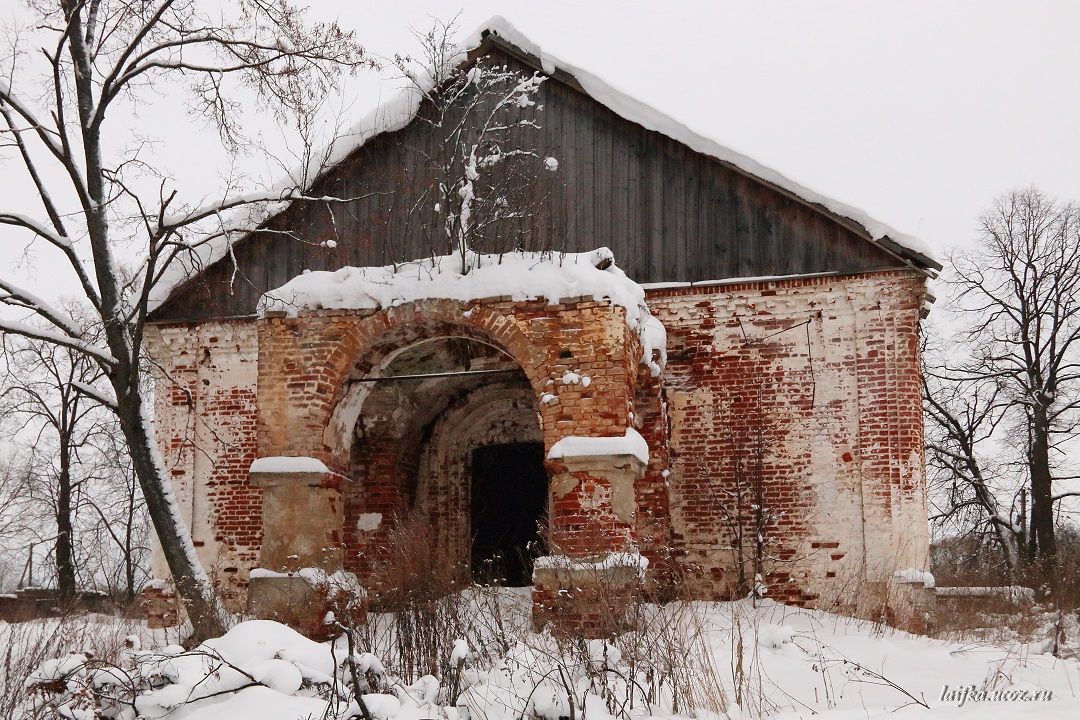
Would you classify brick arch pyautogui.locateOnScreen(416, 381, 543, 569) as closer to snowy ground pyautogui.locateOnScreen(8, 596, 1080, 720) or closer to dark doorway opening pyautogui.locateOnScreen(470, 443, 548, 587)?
dark doorway opening pyautogui.locateOnScreen(470, 443, 548, 587)

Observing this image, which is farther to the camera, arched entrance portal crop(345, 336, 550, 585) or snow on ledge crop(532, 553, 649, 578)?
arched entrance portal crop(345, 336, 550, 585)

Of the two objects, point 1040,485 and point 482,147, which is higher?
point 482,147

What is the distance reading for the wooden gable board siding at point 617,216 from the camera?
1138 centimetres

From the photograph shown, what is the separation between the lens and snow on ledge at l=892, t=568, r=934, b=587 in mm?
10367

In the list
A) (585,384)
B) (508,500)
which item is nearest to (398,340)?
(585,384)

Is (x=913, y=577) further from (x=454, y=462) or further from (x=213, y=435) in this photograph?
(x=213, y=435)

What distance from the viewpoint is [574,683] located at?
5324 mm

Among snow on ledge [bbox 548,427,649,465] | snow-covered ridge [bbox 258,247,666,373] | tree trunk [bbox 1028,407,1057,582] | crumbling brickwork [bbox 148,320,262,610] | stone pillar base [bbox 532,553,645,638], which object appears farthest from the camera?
tree trunk [bbox 1028,407,1057,582]

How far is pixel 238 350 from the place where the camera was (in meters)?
12.9

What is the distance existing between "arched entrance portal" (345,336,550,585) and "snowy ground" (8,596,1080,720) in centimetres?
443

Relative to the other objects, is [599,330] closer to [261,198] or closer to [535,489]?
[261,198]

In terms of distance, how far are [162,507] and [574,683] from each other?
5.85 meters

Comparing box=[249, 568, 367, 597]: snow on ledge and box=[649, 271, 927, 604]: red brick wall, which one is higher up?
box=[649, 271, 927, 604]: red brick wall

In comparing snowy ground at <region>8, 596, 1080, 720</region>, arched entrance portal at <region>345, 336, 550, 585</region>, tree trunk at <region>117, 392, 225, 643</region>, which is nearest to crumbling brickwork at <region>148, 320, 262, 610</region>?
arched entrance portal at <region>345, 336, 550, 585</region>
